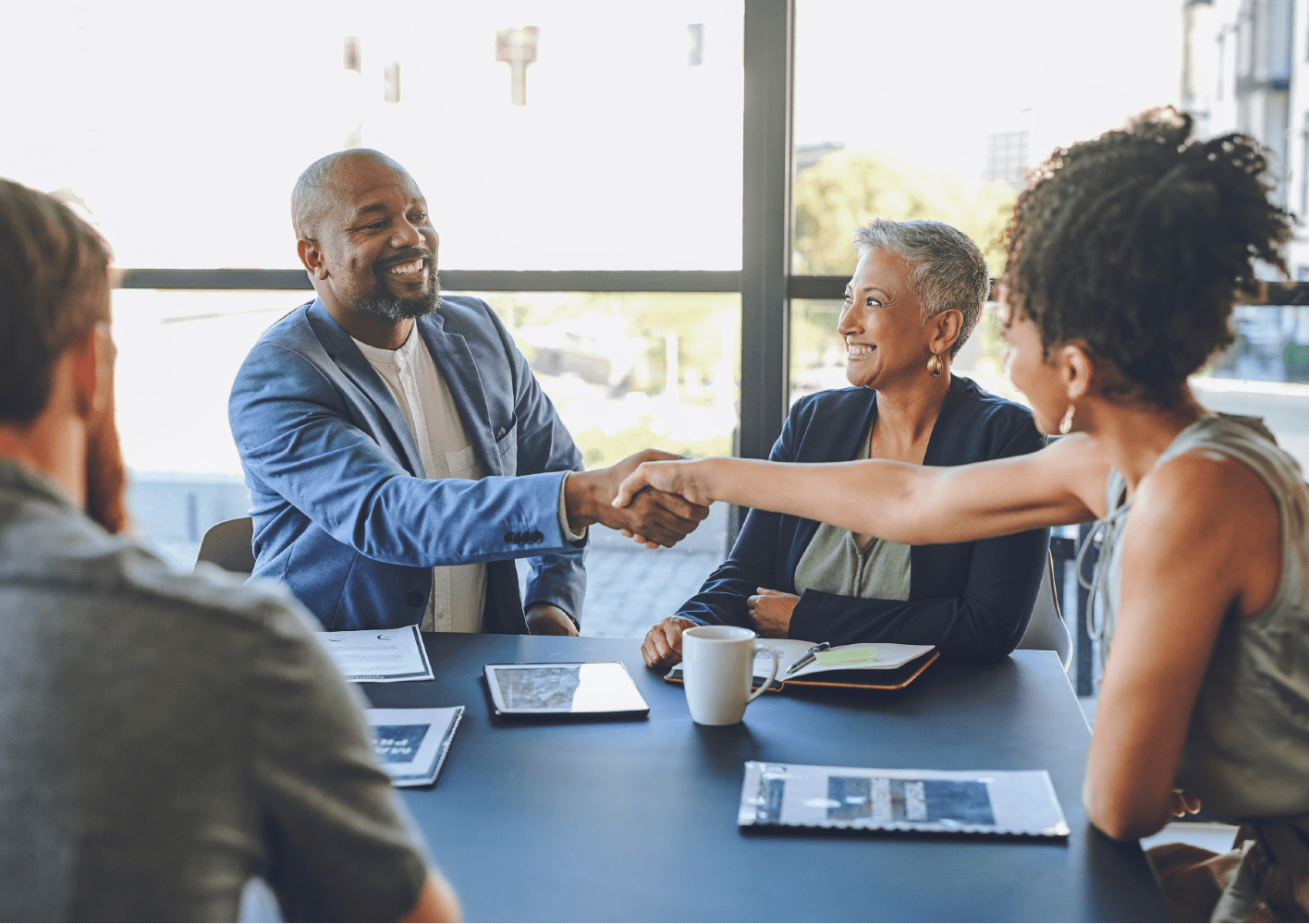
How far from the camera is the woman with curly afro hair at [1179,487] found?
1.11 meters

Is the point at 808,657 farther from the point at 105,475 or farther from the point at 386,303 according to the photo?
the point at 386,303

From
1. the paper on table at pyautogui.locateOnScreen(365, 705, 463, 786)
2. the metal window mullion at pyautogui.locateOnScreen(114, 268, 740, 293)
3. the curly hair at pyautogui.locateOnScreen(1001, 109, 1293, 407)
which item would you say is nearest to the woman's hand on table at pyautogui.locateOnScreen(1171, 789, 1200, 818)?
the curly hair at pyautogui.locateOnScreen(1001, 109, 1293, 407)

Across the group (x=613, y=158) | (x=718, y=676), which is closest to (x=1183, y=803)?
(x=718, y=676)

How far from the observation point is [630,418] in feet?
10.7

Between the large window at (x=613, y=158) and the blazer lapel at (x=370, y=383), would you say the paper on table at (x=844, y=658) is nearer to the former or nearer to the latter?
the blazer lapel at (x=370, y=383)

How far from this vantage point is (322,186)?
2.40 meters

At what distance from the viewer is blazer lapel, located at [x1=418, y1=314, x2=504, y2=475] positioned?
2.45 m

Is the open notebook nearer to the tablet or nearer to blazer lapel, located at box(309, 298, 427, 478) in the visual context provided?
the tablet

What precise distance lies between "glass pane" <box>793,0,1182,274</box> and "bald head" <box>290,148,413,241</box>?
3.77 ft

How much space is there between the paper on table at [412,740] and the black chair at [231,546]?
0.92 m

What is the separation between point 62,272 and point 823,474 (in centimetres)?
126

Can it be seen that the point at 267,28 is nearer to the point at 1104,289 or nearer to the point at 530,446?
the point at 530,446

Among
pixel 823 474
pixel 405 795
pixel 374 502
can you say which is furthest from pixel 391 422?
pixel 405 795

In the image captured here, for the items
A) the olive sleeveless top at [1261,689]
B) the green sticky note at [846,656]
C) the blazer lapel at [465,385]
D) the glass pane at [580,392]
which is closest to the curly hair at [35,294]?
the olive sleeveless top at [1261,689]
